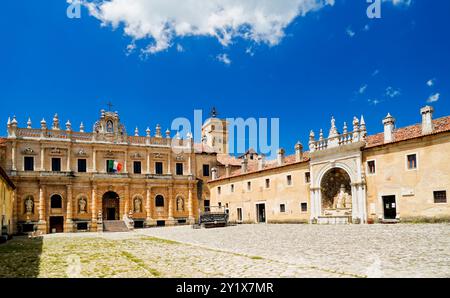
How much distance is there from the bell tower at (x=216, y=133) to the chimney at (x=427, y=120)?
54791mm

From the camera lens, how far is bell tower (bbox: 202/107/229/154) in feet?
252

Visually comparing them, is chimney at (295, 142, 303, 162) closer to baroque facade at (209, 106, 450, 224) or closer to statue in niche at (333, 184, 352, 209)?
baroque facade at (209, 106, 450, 224)

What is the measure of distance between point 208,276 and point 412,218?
1777 centimetres

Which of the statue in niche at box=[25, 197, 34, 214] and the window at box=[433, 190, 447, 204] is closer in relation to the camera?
the window at box=[433, 190, 447, 204]

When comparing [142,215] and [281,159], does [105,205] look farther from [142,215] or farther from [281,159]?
[281,159]

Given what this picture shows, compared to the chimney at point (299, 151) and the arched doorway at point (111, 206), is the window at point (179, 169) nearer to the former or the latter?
the arched doorway at point (111, 206)

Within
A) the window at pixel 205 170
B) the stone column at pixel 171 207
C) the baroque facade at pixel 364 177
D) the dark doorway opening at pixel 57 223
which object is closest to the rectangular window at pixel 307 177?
the baroque facade at pixel 364 177

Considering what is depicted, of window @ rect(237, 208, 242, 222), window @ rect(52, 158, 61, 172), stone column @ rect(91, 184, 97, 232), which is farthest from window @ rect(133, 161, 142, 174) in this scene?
window @ rect(237, 208, 242, 222)

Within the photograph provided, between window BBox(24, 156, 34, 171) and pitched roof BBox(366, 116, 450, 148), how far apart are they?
104ft

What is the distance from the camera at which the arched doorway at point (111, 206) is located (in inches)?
1705

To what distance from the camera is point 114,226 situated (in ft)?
128

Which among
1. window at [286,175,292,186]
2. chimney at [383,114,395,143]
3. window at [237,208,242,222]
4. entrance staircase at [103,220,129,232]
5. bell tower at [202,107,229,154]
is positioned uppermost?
bell tower at [202,107,229,154]

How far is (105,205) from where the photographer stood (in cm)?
4341
